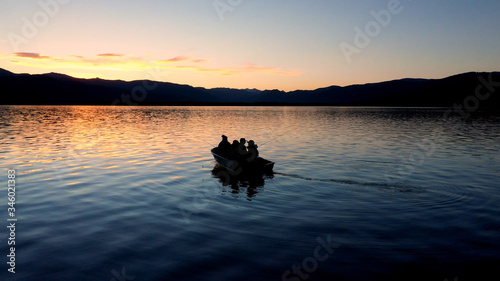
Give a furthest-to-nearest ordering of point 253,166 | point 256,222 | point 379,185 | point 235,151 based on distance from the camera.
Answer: point 235,151 < point 253,166 < point 379,185 < point 256,222

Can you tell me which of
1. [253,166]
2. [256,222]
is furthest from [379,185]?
[256,222]

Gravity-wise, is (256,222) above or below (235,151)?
below

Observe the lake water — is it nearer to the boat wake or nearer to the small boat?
the boat wake

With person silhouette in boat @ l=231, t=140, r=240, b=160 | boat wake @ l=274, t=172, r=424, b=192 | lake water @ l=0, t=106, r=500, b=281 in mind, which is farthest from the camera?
person silhouette in boat @ l=231, t=140, r=240, b=160

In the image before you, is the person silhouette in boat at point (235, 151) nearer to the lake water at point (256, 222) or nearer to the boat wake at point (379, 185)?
the lake water at point (256, 222)

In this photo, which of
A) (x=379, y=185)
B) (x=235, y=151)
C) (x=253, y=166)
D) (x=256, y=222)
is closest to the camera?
(x=256, y=222)

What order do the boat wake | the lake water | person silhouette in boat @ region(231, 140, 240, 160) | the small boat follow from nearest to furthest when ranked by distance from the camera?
the lake water < the boat wake < the small boat < person silhouette in boat @ region(231, 140, 240, 160)

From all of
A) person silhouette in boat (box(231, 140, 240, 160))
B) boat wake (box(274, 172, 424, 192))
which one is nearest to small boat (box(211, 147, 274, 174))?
person silhouette in boat (box(231, 140, 240, 160))

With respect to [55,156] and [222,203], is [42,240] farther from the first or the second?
[55,156]

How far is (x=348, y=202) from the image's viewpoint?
1491 cm

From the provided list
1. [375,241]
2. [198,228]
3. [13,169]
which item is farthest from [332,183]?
[13,169]

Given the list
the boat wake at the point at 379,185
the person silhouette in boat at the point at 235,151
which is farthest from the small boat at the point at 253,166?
the boat wake at the point at 379,185

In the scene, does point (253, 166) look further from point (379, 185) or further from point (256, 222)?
point (256, 222)

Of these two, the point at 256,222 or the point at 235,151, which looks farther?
the point at 235,151
